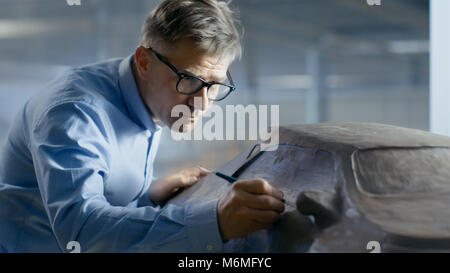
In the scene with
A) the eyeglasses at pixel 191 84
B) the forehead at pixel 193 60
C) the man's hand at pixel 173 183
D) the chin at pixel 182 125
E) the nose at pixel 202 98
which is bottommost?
the man's hand at pixel 173 183

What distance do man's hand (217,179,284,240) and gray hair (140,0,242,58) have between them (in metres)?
0.47

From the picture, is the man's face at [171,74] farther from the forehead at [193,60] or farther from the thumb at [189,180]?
the thumb at [189,180]

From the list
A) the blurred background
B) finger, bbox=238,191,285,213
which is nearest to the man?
finger, bbox=238,191,285,213

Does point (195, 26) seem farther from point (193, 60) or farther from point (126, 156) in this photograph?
point (126, 156)

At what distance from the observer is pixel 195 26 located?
1162mm

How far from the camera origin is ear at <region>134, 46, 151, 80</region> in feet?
4.10

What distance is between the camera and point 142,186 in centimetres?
141

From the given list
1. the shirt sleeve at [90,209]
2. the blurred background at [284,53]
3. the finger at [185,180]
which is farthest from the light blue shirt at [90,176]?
the blurred background at [284,53]

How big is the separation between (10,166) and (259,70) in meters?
3.20

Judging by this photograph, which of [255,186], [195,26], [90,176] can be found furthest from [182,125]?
[255,186]

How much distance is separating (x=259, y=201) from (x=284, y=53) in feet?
11.9

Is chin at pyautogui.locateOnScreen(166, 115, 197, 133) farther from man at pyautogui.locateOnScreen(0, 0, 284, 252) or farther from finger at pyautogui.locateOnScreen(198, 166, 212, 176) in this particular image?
finger at pyautogui.locateOnScreen(198, 166, 212, 176)

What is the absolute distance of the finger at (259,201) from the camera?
2.59ft

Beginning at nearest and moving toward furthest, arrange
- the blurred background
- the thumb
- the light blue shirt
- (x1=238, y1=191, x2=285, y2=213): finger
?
1. (x1=238, y1=191, x2=285, y2=213): finger
2. the light blue shirt
3. the thumb
4. the blurred background
